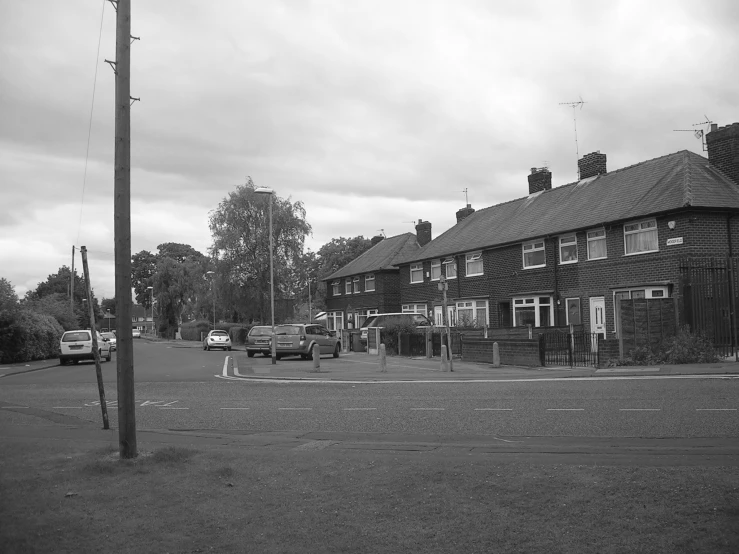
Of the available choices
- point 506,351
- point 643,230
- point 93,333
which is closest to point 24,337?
point 506,351

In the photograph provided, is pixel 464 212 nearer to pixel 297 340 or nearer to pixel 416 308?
pixel 416 308

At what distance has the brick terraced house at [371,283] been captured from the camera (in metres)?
51.8

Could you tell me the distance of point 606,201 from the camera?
104 feet

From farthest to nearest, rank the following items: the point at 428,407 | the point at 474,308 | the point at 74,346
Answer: the point at 474,308, the point at 74,346, the point at 428,407

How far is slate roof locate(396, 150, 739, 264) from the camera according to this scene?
2731cm

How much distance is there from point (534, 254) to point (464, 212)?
13.1m

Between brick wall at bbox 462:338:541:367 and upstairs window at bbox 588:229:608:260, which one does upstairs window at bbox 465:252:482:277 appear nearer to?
upstairs window at bbox 588:229:608:260

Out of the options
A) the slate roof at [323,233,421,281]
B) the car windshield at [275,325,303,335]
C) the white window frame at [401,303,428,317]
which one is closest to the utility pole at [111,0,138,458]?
the car windshield at [275,325,303,335]

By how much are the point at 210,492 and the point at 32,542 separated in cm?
164

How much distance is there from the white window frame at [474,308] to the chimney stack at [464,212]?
8223 mm

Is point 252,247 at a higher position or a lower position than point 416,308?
higher

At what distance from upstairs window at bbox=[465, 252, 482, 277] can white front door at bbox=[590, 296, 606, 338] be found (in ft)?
30.1

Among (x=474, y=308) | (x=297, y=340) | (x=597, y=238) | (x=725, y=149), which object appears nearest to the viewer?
(x=725, y=149)

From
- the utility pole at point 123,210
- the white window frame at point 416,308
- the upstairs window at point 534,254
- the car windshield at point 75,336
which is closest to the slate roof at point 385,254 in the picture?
the white window frame at point 416,308
